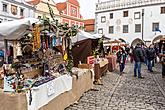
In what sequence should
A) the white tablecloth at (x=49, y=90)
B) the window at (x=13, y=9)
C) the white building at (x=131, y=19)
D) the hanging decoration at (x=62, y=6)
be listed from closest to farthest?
the white tablecloth at (x=49, y=90) < the window at (x=13, y=9) < the white building at (x=131, y=19) < the hanging decoration at (x=62, y=6)

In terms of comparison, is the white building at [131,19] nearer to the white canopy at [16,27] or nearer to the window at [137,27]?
the window at [137,27]

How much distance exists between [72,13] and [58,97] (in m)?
40.6

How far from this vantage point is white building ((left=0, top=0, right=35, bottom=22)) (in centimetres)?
2733

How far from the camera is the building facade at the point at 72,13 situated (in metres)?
43.1

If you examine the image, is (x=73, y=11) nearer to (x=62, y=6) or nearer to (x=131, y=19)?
(x=62, y=6)

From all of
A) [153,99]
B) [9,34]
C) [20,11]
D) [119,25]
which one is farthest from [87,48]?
[119,25]

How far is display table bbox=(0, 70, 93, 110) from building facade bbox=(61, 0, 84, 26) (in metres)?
→ 34.5

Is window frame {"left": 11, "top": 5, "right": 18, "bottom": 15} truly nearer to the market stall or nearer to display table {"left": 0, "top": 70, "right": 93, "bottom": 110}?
the market stall

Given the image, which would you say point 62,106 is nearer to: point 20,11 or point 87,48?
point 87,48

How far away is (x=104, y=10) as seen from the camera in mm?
42406

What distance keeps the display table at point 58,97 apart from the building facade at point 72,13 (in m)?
34.5

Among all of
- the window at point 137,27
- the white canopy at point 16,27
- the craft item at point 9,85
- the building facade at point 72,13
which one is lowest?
the craft item at point 9,85

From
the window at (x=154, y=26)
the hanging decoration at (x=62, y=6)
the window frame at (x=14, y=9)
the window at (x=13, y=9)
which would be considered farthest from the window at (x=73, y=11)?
the window at (x=13, y=9)

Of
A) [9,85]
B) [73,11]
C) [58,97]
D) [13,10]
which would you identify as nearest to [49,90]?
[58,97]
